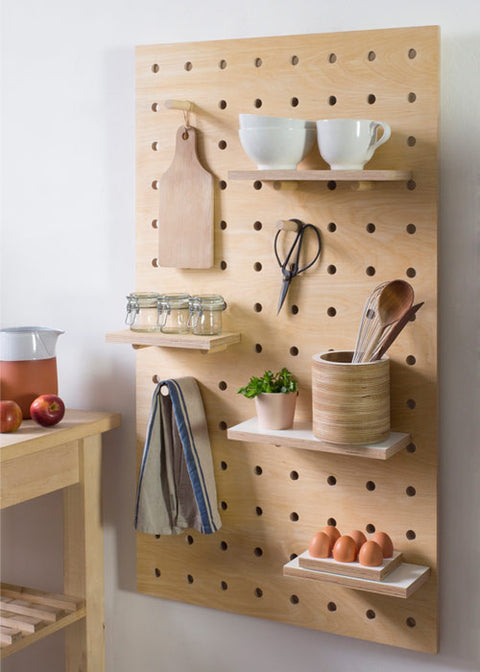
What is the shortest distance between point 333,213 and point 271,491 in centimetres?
52

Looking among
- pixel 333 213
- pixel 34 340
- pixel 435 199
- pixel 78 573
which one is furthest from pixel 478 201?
pixel 78 573

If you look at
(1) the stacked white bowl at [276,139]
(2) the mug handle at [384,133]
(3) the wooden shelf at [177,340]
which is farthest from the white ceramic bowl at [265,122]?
(3) the wooden shelf at [177,340]

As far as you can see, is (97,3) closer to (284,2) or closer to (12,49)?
(12,49)

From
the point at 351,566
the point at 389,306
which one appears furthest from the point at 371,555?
the point at 389,306

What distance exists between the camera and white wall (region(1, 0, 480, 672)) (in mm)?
1398

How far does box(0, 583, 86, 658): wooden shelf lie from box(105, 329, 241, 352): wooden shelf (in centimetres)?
56

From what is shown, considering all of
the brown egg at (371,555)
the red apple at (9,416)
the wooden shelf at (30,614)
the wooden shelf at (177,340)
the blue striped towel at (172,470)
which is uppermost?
the wooden shelf at (177,340)

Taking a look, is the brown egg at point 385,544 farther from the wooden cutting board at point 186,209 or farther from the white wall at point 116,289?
the wooden cutting board at point 186,209

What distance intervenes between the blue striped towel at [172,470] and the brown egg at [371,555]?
30cm

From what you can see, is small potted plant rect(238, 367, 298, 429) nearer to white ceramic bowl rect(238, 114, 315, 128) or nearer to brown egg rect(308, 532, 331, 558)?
brown egg rect(308, 532, 331, 558)

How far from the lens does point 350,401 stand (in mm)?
1293

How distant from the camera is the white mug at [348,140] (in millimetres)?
1262

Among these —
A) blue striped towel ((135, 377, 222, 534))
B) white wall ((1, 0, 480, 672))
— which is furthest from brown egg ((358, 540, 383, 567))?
blue striped towel ((135, 377, 222, 534))

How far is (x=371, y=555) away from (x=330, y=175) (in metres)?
0.61
